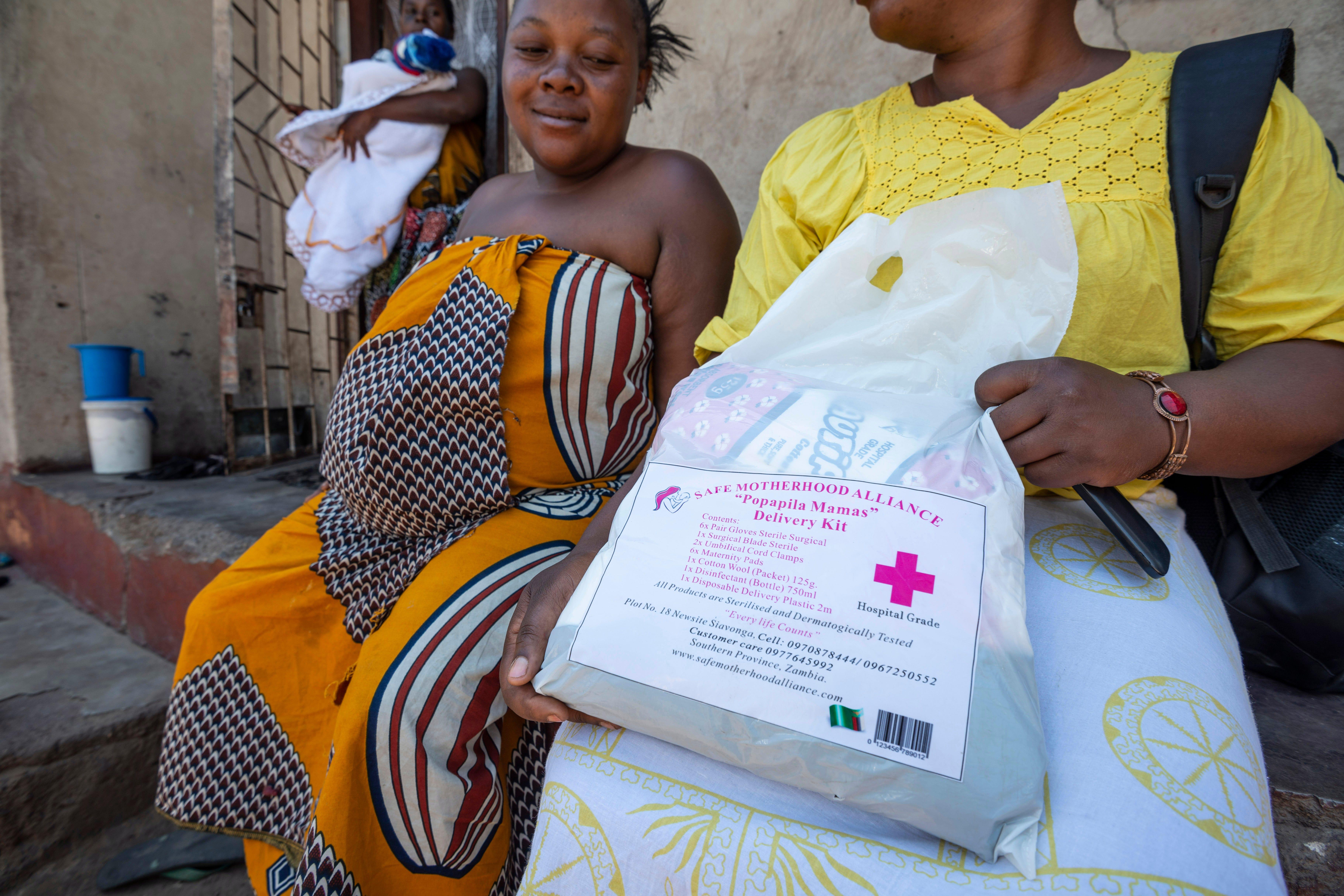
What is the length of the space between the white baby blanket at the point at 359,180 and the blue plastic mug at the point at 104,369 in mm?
1319

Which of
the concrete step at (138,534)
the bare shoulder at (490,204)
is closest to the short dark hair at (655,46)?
the bare shoulder at (490,204)

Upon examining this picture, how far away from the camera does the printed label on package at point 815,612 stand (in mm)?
468

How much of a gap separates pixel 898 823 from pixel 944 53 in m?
1.09

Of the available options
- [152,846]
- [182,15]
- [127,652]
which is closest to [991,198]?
[152,846]

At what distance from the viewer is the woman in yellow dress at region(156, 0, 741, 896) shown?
2.78 feet

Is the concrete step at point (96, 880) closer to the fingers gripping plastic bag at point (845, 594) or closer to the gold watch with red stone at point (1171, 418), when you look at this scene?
the fingers gripping plastic bag at point (845, 594)

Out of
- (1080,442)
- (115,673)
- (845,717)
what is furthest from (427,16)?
(845,717)

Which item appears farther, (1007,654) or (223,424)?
(223,424)

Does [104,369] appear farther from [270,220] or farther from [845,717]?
[845,717]

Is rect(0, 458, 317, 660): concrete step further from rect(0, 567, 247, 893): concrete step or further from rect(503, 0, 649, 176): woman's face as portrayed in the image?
rect(503, 0, 649, 176): woman's face

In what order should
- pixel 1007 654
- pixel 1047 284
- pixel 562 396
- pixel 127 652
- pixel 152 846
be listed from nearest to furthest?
1. pixel 1007 654
2. pixel 1047 284
3. pixel 562 396
4. pixel 152 846
5. pixel 127 652

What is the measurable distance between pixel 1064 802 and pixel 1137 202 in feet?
2.43

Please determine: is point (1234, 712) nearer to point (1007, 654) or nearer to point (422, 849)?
point (1007, 654)

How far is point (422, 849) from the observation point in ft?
2.66
